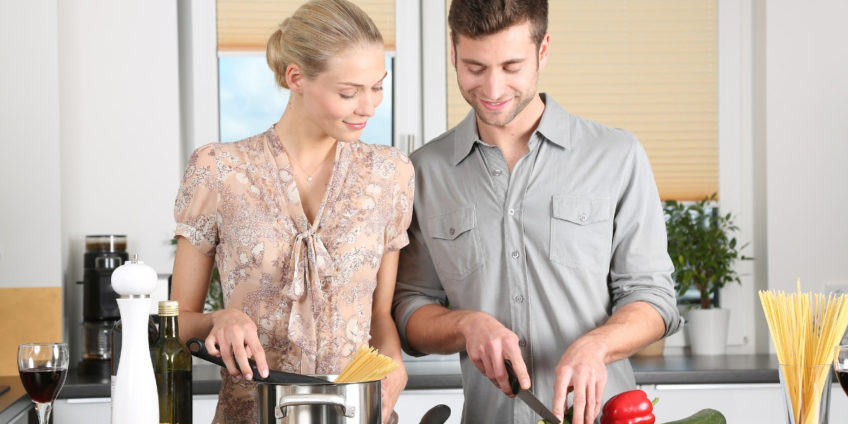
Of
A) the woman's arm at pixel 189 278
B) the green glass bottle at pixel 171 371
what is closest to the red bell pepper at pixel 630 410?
the green glass bottle at pixel 171 371

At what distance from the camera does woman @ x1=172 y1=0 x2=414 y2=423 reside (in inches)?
66.9

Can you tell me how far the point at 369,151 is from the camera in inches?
73.5

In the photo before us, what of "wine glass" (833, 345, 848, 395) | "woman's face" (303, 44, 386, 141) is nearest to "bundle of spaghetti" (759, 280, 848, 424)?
"wine glass" (833, 345, 848, 395)

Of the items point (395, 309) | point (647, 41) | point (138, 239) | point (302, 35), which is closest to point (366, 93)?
point (302, 35)

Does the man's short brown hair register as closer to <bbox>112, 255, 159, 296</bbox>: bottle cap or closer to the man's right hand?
the man's right hand

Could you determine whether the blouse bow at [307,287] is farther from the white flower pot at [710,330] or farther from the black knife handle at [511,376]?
the white flower pot at [710,330]

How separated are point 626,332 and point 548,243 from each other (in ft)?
0.78

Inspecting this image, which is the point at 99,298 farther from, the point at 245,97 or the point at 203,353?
the point at 203,353

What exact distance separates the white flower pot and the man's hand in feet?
6.56


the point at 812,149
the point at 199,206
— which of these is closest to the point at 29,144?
the point at 199,206

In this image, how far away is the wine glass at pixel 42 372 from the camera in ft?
4.63

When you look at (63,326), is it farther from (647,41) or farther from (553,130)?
(647,41)

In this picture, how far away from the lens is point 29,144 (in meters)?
3.12

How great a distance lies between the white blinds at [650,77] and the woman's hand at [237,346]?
225 centimetres
